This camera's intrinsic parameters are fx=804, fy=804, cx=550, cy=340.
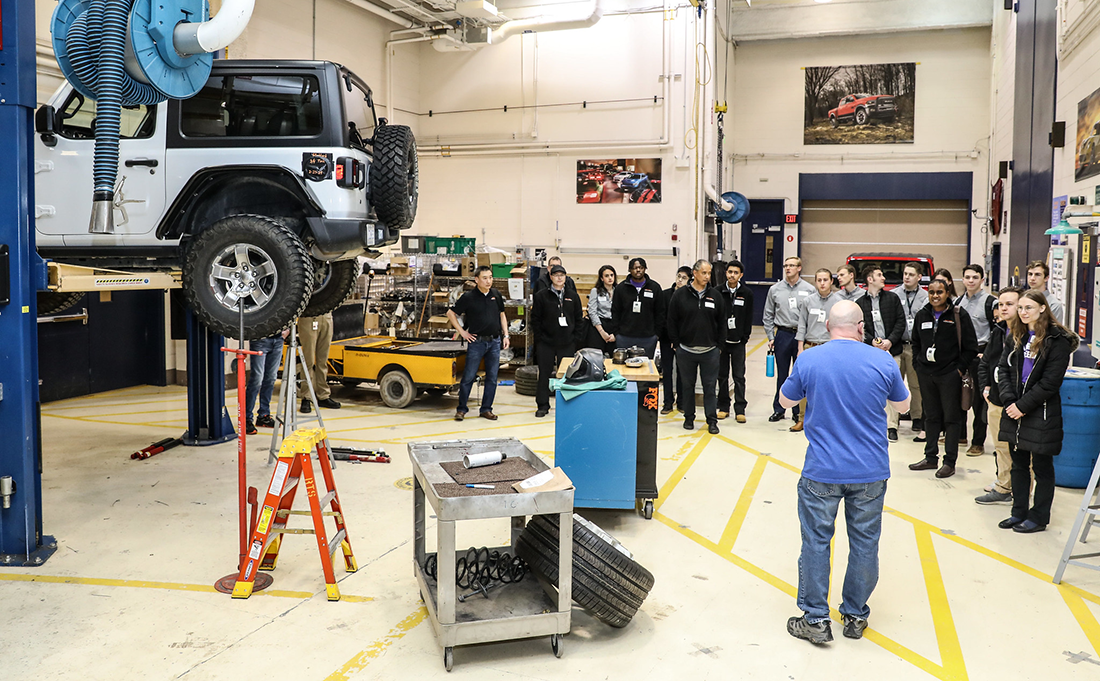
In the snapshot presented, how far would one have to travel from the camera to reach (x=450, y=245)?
11820mm

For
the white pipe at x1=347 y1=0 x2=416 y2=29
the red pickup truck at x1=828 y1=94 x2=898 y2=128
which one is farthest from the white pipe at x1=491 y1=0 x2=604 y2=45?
the red pickup truck at x1=828 y1=94 x2=898 y2=128

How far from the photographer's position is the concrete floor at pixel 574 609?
3.71 m

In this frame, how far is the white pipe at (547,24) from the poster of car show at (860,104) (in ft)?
23.2

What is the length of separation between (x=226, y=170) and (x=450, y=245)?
611 centimetres

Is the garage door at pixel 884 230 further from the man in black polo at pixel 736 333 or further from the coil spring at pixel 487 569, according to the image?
the coil spring at pixel 487 569

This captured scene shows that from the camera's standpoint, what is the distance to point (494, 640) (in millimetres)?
3650

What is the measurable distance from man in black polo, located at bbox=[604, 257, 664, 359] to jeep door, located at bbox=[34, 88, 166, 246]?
515 centimetres

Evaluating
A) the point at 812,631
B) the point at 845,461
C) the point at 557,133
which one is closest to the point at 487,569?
the point at 812,631

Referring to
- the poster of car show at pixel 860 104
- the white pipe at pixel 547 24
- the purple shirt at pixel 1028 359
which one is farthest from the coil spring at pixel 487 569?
the poster of car show at pixel 860 104

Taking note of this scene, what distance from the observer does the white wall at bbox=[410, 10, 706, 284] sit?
46.7 feet

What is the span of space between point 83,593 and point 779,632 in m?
3.74

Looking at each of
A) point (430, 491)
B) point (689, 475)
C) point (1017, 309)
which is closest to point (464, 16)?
point (689, 475)

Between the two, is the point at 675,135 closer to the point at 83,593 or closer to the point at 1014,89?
the point at 1014,89

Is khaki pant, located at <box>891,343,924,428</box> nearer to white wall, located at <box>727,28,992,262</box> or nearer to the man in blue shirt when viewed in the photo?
the man in blue shirt
